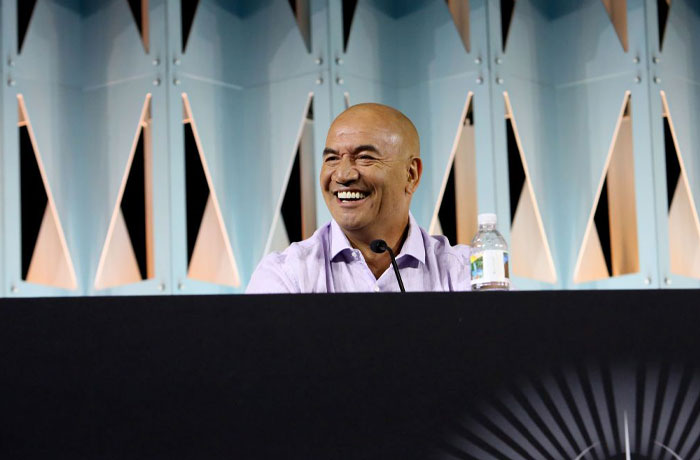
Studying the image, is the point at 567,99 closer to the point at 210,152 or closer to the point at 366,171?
the point at 210,152

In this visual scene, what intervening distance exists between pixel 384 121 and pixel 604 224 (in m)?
2.73

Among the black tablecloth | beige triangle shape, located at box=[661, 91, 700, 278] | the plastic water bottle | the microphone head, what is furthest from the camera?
beige triangle shape, located at box=[661, 91, 700, 278]

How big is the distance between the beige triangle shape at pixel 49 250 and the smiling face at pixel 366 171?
2.48 meters

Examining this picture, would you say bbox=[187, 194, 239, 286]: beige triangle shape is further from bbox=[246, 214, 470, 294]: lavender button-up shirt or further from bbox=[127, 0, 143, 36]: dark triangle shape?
bbox=[246, 214, 470, 294]: lavender button-up shirt

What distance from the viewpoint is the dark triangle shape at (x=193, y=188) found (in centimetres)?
477

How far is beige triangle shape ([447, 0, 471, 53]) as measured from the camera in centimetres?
500

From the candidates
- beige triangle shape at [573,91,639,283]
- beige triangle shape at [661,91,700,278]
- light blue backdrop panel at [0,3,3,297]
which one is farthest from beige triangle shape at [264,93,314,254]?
beige triangle shape at [661,91,700,278]

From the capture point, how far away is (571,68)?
203 inches

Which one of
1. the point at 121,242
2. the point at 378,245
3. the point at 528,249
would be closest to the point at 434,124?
the point at 528,249

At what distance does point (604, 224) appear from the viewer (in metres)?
5.02

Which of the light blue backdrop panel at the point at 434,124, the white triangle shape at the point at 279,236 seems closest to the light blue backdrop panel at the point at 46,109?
the white triangle shape at the point at 279,236

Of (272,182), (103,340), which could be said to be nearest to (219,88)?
(272,182)

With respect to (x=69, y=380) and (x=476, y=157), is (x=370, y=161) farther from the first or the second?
(x=476, y=157)

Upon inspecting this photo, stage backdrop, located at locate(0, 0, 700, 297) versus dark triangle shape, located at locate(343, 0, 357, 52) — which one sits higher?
dark triangle shape, located at locate(343, 0, 357, 52)
